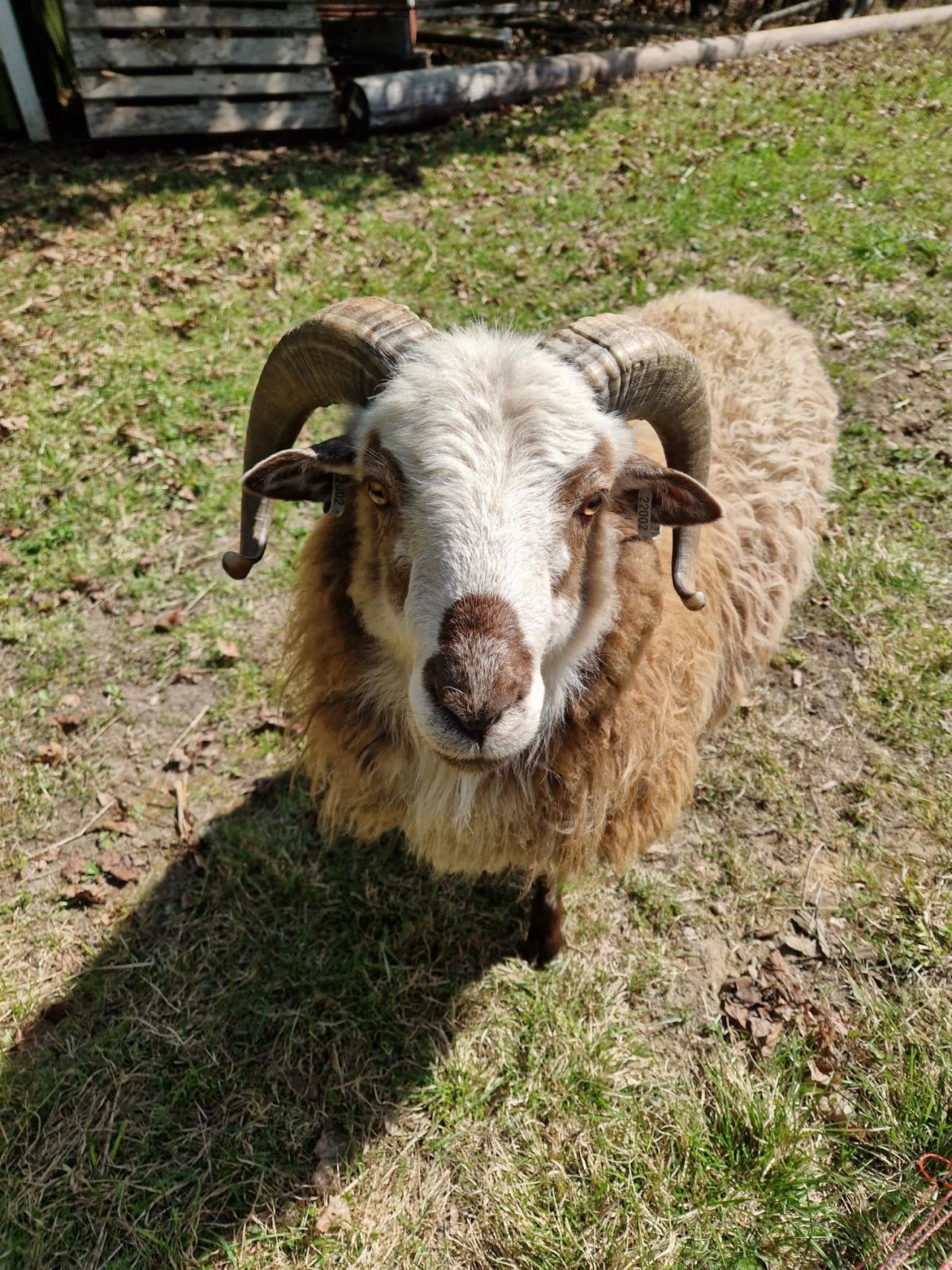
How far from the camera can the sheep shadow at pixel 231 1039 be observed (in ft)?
9.07

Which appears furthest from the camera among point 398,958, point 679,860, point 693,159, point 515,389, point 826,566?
point 693,159

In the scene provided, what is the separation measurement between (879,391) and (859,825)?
12.2 ft

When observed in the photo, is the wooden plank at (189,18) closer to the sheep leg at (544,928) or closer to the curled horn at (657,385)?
the curled horn at (657,385)

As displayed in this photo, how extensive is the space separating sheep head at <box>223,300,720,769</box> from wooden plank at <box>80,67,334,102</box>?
818 cm

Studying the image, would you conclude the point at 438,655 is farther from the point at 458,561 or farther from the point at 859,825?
the point at 859,825

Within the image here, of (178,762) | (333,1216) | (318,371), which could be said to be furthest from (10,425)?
(333,1216)

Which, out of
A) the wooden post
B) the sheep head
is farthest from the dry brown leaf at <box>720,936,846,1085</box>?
the wooden post

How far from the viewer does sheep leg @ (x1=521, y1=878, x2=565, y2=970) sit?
3.35 meters

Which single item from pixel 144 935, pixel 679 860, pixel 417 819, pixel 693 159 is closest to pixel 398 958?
pixel 417 819

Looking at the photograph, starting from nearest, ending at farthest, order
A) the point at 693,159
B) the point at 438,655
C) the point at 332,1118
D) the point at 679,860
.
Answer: the point at 438,655, the point at 332,1118, the point at 679,860, the point at 693,159

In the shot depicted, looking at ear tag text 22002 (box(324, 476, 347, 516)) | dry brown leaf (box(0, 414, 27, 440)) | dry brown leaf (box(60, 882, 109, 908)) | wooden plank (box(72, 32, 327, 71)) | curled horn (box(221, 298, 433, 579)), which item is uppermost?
wooden plank (box(72, 32, 327, 71))

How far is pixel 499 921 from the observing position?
11.8 ft

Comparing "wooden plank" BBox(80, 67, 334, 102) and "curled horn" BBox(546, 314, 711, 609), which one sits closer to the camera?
"curled horn" BBox(546, 314, 711, 609)

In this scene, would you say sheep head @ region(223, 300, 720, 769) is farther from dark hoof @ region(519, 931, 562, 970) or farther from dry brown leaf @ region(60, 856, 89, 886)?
dry brown leaf @ region(60, 856, 89, 886)
